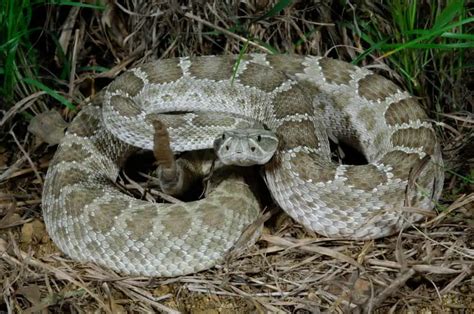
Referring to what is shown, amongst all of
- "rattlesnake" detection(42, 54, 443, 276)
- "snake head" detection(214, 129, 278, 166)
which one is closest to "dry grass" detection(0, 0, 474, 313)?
"rattlesnake" detection(42, 54, 443, 276)

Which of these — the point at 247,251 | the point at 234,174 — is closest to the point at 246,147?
the point at 234,174

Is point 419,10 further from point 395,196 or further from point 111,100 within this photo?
point 111,100

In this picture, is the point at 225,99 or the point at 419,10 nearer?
the point at 419,10

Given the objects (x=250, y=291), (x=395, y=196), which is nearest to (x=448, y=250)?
(x=395, y=196)

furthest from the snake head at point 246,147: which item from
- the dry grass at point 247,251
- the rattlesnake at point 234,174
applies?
the dry grass at point 247,251

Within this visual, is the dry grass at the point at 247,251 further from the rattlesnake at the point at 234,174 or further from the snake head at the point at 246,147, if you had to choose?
the snake head at the point at 246,147
